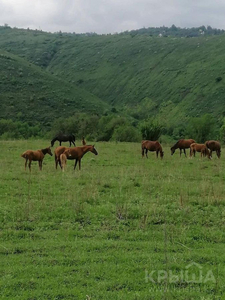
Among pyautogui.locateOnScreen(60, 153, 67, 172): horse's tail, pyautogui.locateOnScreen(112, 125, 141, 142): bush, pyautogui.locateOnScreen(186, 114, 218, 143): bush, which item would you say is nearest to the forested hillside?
pyautogui.locateOnScreen(112, 125, 141, 142): bush

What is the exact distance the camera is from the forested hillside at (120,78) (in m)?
73.0

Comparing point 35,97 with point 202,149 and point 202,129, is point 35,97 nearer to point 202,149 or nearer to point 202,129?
point 202,129

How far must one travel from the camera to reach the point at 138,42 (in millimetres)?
141375

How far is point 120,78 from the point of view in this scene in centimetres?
11038

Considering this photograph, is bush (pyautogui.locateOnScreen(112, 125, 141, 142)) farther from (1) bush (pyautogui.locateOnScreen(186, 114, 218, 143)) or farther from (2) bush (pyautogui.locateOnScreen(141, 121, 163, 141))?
(1) bush (pyautogui.locateOnScreen(186, 114, 218, 143))

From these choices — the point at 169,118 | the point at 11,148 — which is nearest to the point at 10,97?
the point at 169,118

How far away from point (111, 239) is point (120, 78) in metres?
107

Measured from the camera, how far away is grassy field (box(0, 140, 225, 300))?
200 inches

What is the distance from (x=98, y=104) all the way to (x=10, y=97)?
77.4ft

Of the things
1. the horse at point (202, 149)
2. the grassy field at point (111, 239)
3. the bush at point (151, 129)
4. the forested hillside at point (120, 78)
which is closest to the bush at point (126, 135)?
the forested hillside at point (120, 78)

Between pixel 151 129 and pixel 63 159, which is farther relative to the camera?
pixel 151 129

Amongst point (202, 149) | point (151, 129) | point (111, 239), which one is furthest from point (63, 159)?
point (151, 129)

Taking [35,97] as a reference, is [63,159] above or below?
below

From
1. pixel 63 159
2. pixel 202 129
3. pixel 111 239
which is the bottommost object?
pixel 111 239
